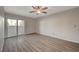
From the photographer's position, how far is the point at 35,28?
227 centimetres

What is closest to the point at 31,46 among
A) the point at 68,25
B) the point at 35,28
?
the point at 35,28

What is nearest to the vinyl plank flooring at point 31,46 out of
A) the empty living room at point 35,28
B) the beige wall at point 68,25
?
the empty living room at point 35,28

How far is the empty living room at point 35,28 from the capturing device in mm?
1544

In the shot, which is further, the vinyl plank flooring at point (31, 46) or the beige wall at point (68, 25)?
the beige wall at point (68, 25)

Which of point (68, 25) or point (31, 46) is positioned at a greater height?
point (68, 25)

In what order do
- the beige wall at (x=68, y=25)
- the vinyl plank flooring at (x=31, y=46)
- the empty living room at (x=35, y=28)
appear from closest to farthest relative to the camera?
the empty living room at (x=35, y=28) → the vinyl plank flooring at (x=31, y=46) → the beige wall at (x=68, y=25)

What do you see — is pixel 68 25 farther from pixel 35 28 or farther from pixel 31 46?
pixel 31 46

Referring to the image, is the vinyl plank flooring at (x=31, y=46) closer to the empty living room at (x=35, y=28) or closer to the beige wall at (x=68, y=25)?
the empty living room at (x=35, y=28)

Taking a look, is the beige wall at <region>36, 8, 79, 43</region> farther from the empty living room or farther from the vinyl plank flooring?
the vinyl plank flooring

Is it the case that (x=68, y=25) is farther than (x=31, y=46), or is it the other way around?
(x=68, y=25)

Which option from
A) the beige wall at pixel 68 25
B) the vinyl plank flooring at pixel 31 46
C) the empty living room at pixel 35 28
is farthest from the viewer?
the beige wall at pixel 68 25
